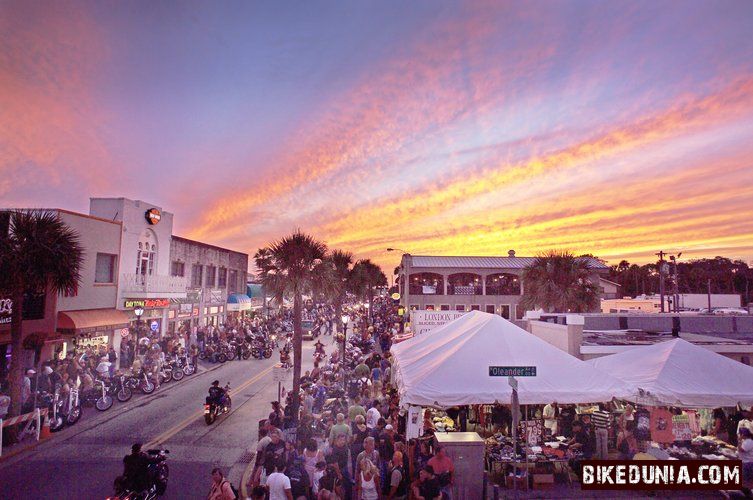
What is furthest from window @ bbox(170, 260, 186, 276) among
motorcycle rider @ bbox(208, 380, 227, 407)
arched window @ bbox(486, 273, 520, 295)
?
arched window @ bbox(486, 273, 520, 295)

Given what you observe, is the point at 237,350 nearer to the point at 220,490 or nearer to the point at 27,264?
the point at 27,264

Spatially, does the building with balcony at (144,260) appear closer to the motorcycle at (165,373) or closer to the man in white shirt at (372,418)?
the motorcycle at (165,373)

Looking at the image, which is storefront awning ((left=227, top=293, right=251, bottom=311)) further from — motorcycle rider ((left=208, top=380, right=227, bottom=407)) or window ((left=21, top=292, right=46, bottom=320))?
motorcycle rider ((left=208, top=380, right=227, bottom=407))

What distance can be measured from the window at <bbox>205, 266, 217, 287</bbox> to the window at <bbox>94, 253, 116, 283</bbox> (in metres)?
15.1

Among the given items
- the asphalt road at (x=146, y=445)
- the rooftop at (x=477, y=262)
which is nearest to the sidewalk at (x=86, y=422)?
the asphalt road at (x=146, y=445)

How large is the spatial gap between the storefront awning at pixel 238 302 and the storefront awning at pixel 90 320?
20.2 metres

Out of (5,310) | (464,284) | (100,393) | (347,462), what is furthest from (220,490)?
(464,284)

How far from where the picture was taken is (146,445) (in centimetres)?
1323

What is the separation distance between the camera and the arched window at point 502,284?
54.4 m

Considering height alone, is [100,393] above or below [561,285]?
below

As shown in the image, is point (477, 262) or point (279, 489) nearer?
point (279, 489)

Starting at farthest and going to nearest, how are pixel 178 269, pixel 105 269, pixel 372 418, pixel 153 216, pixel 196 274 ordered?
pixel 196 274, pixel 178 269, pixel 153 216, pixel 105 269, pixel 372 418

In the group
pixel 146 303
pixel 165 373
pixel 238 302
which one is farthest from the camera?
pixel 238 302

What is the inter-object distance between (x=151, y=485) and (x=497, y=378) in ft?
27.2
